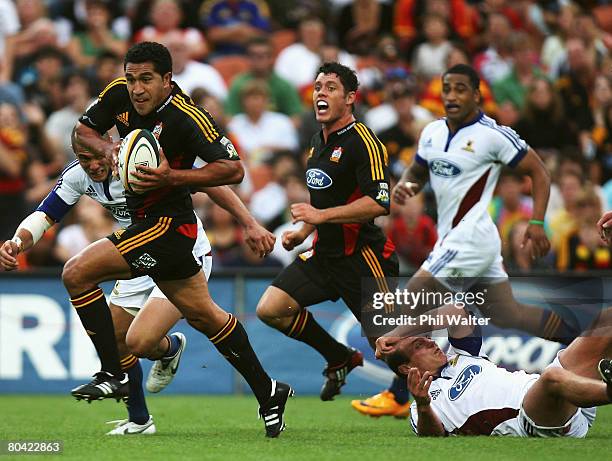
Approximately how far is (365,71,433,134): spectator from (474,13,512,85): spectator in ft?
5.09

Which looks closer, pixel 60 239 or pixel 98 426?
pixel 98 426

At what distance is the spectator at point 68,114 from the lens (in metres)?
14.4

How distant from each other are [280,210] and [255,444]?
682 centimetres

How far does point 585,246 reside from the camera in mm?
12875

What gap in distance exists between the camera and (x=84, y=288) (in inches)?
290

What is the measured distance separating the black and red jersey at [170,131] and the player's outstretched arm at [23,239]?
73 centimetres

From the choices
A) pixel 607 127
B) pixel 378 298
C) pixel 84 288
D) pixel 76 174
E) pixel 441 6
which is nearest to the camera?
pixel 84 288

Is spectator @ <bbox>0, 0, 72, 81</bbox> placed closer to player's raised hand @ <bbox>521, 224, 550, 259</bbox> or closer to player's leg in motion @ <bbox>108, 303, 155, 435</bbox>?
player's leg in motion @ <bbox>108, 303, 155, 435</bbox>

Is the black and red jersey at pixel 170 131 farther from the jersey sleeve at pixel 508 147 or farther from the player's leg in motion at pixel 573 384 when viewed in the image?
the jersey sleeve at pixel 508 147

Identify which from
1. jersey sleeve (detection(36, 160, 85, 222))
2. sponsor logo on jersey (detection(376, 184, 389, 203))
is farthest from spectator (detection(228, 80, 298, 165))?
jersey sleeve (detection(36, 160, 85, 222))

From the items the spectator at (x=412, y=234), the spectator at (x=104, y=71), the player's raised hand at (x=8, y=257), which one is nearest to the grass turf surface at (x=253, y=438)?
the player's raised hand at (x=8, y=257)

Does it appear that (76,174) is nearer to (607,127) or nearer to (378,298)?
(378,298)

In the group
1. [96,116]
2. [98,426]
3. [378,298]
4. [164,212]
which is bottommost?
[98,426]

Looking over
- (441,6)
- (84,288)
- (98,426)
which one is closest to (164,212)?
(84,288)
